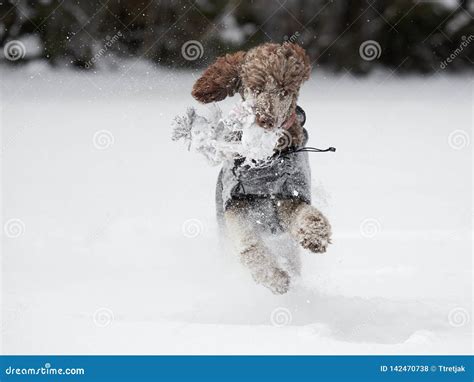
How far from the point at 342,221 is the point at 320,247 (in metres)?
1.75

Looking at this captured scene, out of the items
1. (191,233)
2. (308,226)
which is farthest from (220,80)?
(191,233)

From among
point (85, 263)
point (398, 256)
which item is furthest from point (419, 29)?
point (85, 263)

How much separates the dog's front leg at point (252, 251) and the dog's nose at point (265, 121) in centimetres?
45

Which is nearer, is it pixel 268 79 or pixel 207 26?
pixel 268 79

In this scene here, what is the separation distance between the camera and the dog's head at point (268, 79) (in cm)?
303

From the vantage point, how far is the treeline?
7793 millimetres

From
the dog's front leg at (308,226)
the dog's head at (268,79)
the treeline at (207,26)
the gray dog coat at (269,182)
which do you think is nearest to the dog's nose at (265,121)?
the dog's head at (268,79)

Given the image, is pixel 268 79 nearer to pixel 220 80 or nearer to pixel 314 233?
pixel 220 80

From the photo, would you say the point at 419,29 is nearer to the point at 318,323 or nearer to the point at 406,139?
the point at 406,139

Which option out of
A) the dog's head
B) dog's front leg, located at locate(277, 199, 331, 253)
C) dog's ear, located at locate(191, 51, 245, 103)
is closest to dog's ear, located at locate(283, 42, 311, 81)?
the dog's head

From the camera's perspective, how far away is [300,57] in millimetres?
3133

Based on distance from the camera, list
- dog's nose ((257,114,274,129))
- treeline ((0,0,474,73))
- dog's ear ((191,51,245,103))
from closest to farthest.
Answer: dog's nose ((257,114,274,129)) → dog's ear ((191,51,245,103)) → treeline ((0,0,474,73))

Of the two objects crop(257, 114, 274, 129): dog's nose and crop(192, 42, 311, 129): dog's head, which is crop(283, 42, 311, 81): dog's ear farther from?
crop(257, 114, 274, 129): dog's nose

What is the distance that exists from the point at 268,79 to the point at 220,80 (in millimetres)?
264
